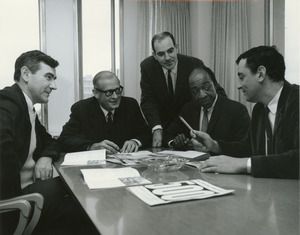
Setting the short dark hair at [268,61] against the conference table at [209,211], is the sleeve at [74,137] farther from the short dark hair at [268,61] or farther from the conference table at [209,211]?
the short dark hair at [268,61]

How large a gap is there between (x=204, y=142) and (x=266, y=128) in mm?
501

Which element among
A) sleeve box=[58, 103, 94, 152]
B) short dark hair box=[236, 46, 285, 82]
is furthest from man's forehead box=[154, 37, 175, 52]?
short dark hair box=[236, 46, 285, 82]

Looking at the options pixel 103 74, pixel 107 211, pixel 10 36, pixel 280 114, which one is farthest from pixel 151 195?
pixel 10 36

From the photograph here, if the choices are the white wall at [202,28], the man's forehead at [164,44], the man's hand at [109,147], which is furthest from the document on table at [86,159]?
the white wall at [202,28]

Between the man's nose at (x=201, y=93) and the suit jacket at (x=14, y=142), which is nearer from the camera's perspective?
the suit jacket at (x=14, y=142)

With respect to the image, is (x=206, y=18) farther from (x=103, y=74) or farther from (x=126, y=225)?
(x=126, y=225)

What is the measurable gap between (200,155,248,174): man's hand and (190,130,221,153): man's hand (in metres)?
0.60

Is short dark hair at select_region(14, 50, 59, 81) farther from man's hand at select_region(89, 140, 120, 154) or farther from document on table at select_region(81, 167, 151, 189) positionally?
document on table at select_region(81, 167, 151, 189)

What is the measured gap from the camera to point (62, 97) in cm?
466

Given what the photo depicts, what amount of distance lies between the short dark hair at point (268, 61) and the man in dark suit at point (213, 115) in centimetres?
74

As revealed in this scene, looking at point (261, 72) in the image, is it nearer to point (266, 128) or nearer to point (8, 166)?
point (266, 128)

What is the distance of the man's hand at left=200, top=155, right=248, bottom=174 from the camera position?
150cm

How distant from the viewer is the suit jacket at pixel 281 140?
4.65 ft

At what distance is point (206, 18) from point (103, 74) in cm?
259
